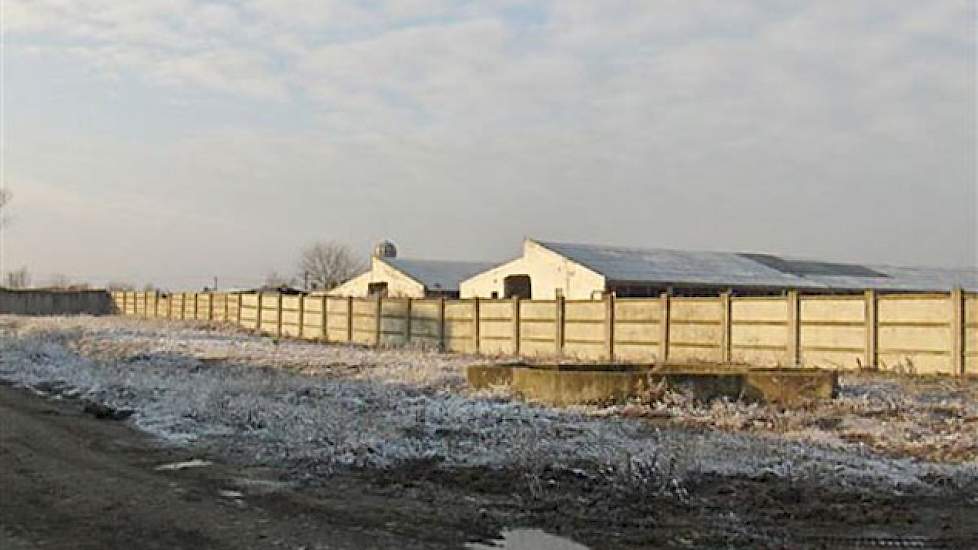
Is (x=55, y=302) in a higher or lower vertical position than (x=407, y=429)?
higher

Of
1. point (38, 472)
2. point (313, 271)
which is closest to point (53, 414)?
point (38, 472)

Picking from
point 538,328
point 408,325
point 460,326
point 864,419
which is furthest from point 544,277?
point 864,419

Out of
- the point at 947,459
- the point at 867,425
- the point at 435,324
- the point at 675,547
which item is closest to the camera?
the point at 675,547

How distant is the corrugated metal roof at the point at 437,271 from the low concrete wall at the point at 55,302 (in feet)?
74.2

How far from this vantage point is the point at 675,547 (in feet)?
23.9

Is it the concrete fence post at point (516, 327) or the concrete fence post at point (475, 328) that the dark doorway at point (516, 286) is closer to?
the concrete fence post at point (475, 328)

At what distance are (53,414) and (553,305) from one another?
15.7 metres

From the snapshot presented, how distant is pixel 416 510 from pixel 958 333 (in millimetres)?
15974

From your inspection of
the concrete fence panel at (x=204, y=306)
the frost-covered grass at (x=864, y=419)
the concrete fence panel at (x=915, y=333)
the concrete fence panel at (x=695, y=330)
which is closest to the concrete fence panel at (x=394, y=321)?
the concrete fence panel at (x=695, y=330)

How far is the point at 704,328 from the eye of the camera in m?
25.7

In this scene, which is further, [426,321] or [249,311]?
[249,311]

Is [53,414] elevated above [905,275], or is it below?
below

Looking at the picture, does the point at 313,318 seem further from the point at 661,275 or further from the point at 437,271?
the point at 437,271

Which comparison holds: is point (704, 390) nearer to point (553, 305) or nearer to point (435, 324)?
point (553, 305)
